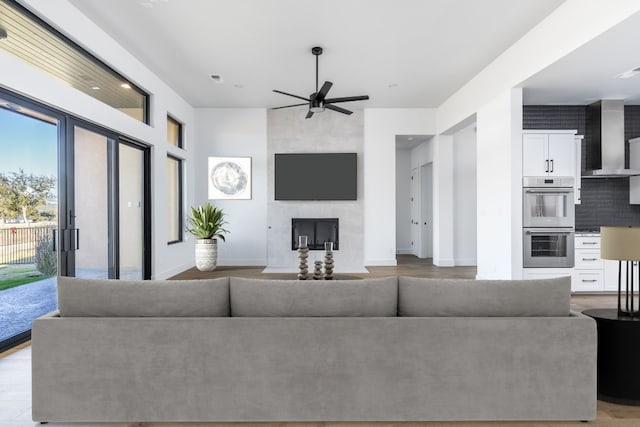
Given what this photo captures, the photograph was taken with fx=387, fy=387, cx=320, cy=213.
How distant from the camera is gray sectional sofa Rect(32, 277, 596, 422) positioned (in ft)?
6.38

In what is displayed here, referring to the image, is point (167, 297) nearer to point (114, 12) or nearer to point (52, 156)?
point (52, 156)

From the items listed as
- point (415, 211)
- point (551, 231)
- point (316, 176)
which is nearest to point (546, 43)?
point (551, 231)

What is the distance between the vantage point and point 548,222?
Result: 198 inches

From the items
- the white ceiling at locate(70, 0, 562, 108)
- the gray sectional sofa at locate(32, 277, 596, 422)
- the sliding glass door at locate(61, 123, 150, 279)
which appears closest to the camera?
the gray sectional sofa at locate(32, 277, 596, 422)

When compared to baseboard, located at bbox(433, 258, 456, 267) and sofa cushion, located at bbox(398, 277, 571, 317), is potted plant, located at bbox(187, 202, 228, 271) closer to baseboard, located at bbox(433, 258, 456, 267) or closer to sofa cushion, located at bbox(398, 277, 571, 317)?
baseboard, located at bbox(433, 258, 456, 267)

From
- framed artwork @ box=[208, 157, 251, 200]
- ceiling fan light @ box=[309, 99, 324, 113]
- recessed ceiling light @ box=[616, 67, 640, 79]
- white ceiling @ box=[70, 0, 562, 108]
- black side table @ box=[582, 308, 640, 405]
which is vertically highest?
white ceiling @ box=[70, 0, 562, 108]

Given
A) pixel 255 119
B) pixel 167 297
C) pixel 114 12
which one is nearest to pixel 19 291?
pixel 167 297

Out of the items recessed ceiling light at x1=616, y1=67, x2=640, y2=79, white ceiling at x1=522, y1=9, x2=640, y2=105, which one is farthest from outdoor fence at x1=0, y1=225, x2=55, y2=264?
recessed ceiling light at x1=616, y1=67, x2=640, y2=79

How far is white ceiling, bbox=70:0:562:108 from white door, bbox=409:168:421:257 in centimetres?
314

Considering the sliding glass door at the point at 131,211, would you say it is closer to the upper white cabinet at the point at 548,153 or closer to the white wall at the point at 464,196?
the upper white cabinet at the point at 548,153

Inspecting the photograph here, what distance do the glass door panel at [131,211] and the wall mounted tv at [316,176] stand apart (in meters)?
2.72

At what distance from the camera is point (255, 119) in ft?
25.5

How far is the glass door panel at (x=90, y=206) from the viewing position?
159 inches

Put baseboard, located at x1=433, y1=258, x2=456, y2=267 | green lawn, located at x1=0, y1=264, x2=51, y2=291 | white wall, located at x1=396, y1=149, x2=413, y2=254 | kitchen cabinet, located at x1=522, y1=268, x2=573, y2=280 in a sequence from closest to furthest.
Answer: green lawn, located at x1=0, y1=264, x2=51, y2=291
kitchen cabinet, located at x1=522, y1=268, x2=573, y2=280
baseboard, located at x1=433, y1=258, x2=456, y2=267
white wall, located at x1=396, y1=149, x2=413, y2=254
